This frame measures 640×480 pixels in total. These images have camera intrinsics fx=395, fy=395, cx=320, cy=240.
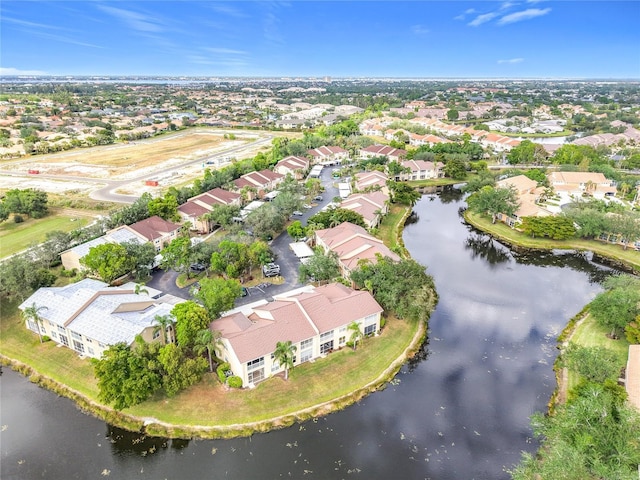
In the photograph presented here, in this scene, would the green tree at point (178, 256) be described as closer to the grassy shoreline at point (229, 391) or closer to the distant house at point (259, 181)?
the grassy shoreline at point (229, 391)

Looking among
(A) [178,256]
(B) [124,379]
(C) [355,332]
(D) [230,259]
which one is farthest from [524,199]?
(B) [124,379]

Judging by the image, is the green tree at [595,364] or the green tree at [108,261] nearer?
the green tree at [595,364]

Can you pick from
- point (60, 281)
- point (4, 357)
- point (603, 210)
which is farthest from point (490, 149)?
point (4, 357)

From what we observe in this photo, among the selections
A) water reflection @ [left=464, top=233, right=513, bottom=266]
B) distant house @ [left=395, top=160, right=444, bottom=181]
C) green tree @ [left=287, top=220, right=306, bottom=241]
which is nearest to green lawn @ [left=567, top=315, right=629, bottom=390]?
water reflection @ [left=464, top=233, right=513, bottom=266]

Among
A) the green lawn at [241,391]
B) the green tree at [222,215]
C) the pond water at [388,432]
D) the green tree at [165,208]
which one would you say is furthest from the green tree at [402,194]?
the green lawn at [241,391]

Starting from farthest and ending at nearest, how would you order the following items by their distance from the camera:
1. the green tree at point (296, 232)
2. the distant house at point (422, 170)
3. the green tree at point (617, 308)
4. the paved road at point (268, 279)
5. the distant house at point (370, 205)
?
the distant house at point (422, 170) < the distant house at point (370, 205) < the green tree at point (296, 232) < the paved road at point (268, 279) < the green tree at point (617, 308)

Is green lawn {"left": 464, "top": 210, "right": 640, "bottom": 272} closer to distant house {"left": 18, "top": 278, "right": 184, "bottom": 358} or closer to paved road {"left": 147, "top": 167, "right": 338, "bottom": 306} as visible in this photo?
paved road {"left": 147, "top": 167, "right": 338, "bottom": 306}
